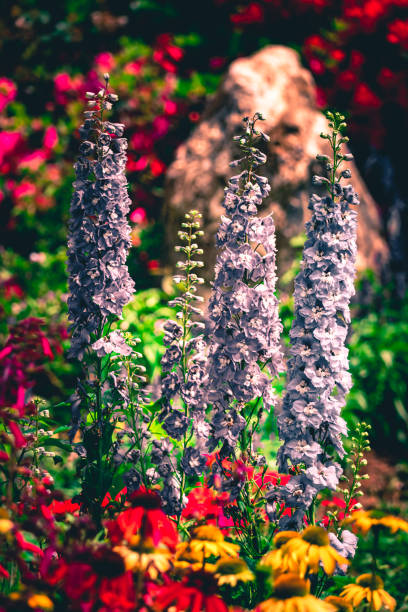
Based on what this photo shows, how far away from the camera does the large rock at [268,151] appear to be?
4480 mm

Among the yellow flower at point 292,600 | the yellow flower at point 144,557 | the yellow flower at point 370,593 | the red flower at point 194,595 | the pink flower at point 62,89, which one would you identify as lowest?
the pink flower at point 62,89

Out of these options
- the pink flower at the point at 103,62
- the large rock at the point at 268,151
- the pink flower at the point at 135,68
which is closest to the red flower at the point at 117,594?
the large rock at the point at 268,151

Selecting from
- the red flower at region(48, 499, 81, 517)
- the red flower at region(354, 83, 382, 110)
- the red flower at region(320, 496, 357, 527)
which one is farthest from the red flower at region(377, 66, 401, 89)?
the red flower at region(48, 499, 81, 517)

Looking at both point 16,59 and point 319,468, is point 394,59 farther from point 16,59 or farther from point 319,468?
point 319,468

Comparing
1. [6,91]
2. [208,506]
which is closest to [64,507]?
[208,506]

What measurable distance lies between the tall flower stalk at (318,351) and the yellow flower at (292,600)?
1.81ft

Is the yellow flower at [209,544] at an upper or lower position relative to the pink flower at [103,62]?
upper

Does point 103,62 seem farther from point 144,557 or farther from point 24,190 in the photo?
point 144,557

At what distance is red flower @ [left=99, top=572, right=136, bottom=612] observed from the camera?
1.25m

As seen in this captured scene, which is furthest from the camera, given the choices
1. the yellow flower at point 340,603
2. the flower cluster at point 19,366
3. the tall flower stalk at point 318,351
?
the tall flower stalk at point 318,351

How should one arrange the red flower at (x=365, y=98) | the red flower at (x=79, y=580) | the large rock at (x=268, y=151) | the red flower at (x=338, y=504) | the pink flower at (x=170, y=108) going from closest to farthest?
1. the red flower at (x=79, y=580)
2. the red flower at (x=338, y=504)
3. the large rock at (x=268, y=151)
4. the pink flower at (x=170, y=108)
5. the red flower at (x=365, y=98)

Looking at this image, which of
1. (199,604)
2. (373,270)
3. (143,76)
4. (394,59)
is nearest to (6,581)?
(199,604)

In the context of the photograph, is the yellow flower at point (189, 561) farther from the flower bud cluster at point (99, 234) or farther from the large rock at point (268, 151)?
the large rock at point (268, 151)

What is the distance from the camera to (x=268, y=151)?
14.8 ft
